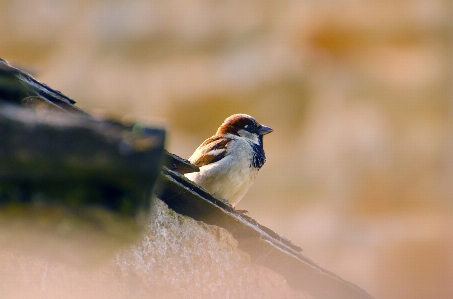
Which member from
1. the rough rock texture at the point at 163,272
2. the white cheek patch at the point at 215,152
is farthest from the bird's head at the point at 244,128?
the rough rock texture at the point at 163,272

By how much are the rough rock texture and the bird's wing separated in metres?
1.68

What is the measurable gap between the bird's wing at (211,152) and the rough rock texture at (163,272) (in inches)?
66.3

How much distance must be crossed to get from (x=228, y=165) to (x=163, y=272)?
1986 mm

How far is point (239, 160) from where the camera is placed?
13.8 ft

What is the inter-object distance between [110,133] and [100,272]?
3.60 ft

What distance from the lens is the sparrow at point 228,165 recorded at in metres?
4.11

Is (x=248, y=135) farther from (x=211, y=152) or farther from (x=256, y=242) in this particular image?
(x=256, y=242)

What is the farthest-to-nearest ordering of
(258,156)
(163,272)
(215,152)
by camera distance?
(258,156) < (215,152) < (163,272)

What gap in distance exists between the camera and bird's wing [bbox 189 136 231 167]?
13.8 ft

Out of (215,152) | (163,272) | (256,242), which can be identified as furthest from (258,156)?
(163,272)

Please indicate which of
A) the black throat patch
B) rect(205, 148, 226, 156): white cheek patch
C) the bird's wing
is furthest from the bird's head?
rect(205, 148, 226, 156): white cheek patch

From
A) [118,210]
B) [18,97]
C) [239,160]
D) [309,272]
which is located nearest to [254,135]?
[239,160]

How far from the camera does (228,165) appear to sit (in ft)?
13.6

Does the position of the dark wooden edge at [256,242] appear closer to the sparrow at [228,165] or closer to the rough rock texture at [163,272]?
the rough rock texture at [163,272]
